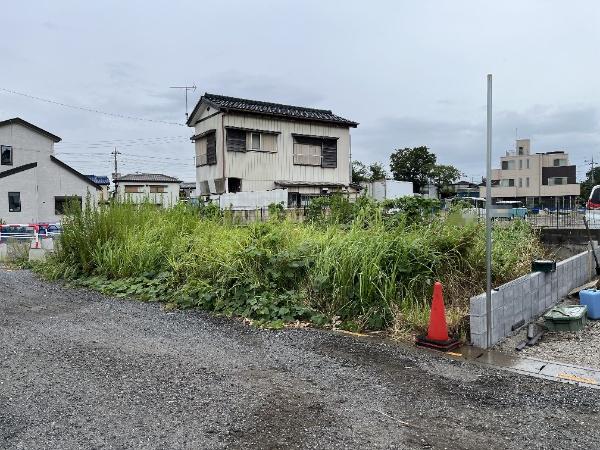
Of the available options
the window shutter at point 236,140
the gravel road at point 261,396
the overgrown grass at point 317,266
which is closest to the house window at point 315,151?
the window shutter at point 236,140

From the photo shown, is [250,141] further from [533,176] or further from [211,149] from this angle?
[533,176]

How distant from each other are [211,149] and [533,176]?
2116 inches

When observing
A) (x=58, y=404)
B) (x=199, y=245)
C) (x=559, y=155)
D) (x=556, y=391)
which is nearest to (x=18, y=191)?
(x=199, y=245)

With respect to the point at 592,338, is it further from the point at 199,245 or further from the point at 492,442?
the point at 199,245

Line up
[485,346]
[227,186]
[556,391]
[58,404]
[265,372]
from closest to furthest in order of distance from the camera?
[58,404]
[556,391]
[265,372]
[485,346]
[227,186]

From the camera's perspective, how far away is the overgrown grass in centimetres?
566

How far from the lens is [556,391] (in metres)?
3.65

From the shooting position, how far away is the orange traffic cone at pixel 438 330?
4738mm

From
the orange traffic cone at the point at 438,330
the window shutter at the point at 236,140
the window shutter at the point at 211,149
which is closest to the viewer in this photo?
the orange traffic cone at the point at 438,330

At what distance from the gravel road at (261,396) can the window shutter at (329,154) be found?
18146 mm

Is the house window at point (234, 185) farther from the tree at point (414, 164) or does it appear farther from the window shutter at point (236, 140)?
the tree at point (414, 164)

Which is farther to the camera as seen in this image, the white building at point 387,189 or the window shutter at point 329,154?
the white building at point 387,189

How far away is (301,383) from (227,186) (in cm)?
1711

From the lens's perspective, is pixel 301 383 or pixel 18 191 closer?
pixel 301 383
